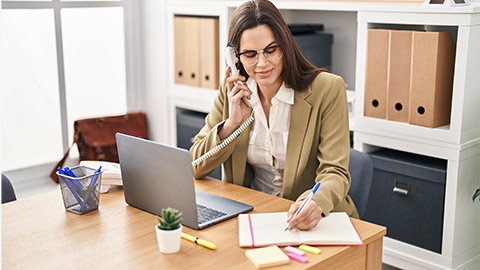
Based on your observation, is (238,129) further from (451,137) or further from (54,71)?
(54,71)

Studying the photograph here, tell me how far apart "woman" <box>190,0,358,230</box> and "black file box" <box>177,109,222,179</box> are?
4.07 ft

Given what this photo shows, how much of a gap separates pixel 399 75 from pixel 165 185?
1.29 meters

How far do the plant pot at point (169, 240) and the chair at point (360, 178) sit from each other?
0.83m

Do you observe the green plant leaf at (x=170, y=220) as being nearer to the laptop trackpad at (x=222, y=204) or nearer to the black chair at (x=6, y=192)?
the laptop trackpad at (x=222, y=204)

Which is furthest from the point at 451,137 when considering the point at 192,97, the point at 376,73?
the point at 192,97

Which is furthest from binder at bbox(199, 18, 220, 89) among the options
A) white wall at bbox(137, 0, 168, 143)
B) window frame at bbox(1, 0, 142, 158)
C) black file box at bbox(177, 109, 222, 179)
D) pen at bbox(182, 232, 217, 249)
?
pen at bbox(182, 232, 217, 249)

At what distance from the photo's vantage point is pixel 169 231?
54.0 inches

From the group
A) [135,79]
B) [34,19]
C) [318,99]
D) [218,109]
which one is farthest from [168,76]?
[318,99]

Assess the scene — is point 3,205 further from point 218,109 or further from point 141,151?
point 218,109

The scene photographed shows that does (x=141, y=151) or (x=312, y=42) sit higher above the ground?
(x=312, y=42)

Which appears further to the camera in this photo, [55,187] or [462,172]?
[55,187]

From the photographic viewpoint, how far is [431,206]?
244 cm

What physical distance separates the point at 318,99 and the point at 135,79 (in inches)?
79.2

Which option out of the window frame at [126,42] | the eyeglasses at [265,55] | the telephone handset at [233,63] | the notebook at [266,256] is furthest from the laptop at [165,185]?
the window frame at [126,42]
